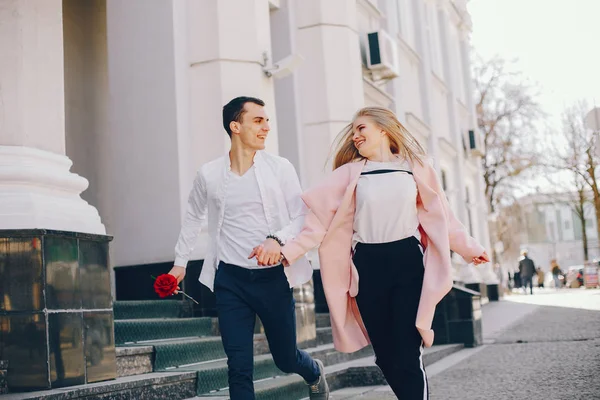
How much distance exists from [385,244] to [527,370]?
3.95 meters

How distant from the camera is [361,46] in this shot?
1378cm

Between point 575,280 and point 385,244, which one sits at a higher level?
point 385,244

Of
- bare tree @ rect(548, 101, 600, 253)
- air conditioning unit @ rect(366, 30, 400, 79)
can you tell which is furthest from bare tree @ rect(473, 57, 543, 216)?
air conditioning unit @ rect(366, 30, 400, 79)

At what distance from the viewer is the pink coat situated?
4.23 meters

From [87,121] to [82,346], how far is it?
4.78 meters

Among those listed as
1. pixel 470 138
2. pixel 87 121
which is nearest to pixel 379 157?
pixel 87 121

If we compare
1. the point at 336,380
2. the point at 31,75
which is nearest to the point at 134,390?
the point at 31,75

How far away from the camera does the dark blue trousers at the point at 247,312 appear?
4.32 m

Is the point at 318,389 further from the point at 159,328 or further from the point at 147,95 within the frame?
the point at 147,95

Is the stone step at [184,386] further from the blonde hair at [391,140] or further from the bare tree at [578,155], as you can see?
the bare tree at [578,155]

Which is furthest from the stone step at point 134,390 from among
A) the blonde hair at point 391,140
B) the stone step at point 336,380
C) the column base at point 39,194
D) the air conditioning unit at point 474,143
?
the air conditioning unit at point 474,143

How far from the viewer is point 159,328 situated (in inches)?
260

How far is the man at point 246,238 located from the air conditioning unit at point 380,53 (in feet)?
29.8

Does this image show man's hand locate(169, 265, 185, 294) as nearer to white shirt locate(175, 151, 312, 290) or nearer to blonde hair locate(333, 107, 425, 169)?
white shirt locate(175, 151, 312, 290)
